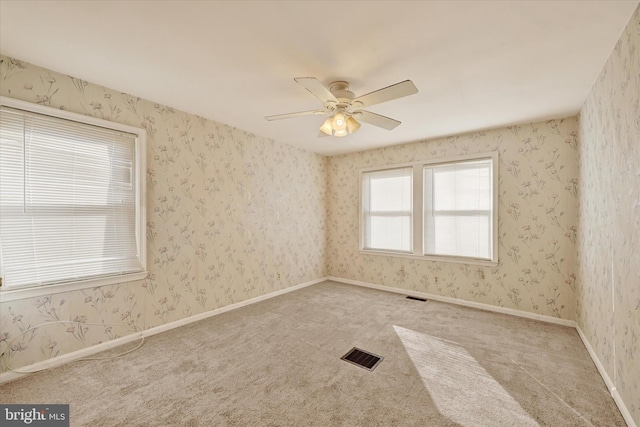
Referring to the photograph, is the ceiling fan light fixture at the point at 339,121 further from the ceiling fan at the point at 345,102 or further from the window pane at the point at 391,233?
the window pane at the point at 391,233

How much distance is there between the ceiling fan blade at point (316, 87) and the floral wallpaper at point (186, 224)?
6.18 feet

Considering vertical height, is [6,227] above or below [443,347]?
above

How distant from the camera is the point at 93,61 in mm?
2084

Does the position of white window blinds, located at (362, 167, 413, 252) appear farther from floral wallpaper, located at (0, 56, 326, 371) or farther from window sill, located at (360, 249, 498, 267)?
floral wallpaper, located at (0, 56, 326, 371)

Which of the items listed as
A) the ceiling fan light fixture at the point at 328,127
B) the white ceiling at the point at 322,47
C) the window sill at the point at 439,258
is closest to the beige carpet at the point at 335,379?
the window sill at the point at 439,258

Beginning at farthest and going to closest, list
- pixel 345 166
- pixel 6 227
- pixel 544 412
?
pixel 345 166 < pixel 6 227 < pixel 544 412

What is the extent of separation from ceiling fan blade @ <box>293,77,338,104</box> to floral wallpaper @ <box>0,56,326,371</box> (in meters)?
1.88

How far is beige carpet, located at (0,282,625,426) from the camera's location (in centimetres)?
166

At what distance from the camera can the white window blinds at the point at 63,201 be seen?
2.04m

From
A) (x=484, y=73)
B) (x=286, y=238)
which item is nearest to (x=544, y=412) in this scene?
(x=484, y=73)

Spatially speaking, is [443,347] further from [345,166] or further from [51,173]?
[51,173]

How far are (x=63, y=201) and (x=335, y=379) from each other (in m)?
2.68

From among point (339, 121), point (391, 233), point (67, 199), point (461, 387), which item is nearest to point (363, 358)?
point (461, 387)

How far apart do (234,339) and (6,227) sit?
201 cm
